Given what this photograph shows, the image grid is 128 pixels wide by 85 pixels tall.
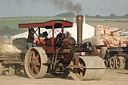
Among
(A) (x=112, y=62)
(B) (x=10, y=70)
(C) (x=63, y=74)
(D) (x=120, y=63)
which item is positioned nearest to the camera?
(C) (x=63, y=74)

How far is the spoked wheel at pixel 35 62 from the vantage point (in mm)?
13016

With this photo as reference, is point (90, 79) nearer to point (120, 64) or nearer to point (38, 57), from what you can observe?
point (38, 57)

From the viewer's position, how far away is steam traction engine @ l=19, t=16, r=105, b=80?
474 inches

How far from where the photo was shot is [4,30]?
86688 mm

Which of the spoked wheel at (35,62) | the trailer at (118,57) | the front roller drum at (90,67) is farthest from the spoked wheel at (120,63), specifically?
the front roller drum at (90,67)

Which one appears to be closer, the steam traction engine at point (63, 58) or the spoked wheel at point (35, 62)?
the steam traction engine at point (63, 58)

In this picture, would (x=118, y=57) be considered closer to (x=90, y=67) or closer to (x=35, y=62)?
(x=35, y=62)

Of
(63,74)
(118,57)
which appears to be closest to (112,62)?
(118,57)

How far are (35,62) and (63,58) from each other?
3.49ft

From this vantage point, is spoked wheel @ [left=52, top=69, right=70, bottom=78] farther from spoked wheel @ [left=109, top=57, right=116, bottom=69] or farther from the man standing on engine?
spoked wheel @ [left=109, top=57, right=116, bottom=69]

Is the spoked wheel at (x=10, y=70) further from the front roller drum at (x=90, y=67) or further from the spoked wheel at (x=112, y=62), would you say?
the spoked wheel at (x=112, y=62)

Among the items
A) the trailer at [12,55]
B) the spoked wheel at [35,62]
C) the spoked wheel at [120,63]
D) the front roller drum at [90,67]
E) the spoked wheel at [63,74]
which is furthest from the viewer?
the spoked wheel at [120,63]

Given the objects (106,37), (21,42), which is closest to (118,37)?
(106,37)

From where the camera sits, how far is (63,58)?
13289mm
